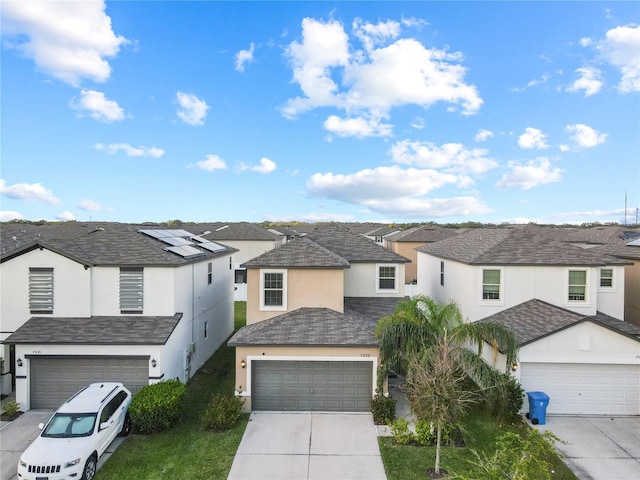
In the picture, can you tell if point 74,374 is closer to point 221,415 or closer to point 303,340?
point 221,415

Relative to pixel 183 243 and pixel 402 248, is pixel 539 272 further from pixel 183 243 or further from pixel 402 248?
pixel 402 248

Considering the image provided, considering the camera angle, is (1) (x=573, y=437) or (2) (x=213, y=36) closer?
(1) (x=573, y=437)

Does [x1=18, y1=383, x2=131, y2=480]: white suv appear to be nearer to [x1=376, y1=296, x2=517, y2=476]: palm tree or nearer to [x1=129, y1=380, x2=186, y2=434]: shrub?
[x1=129, y1=380, x2=186, y2=434]: shrub

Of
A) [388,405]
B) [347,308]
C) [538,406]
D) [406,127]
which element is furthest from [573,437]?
[406,127]

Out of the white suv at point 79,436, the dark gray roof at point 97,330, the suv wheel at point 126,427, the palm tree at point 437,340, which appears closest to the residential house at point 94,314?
the dark gray roof at point 97,330

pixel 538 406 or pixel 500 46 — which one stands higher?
pixel 500 46

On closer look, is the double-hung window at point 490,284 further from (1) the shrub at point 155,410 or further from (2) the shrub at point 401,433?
(1) the shrub at point 155,410
